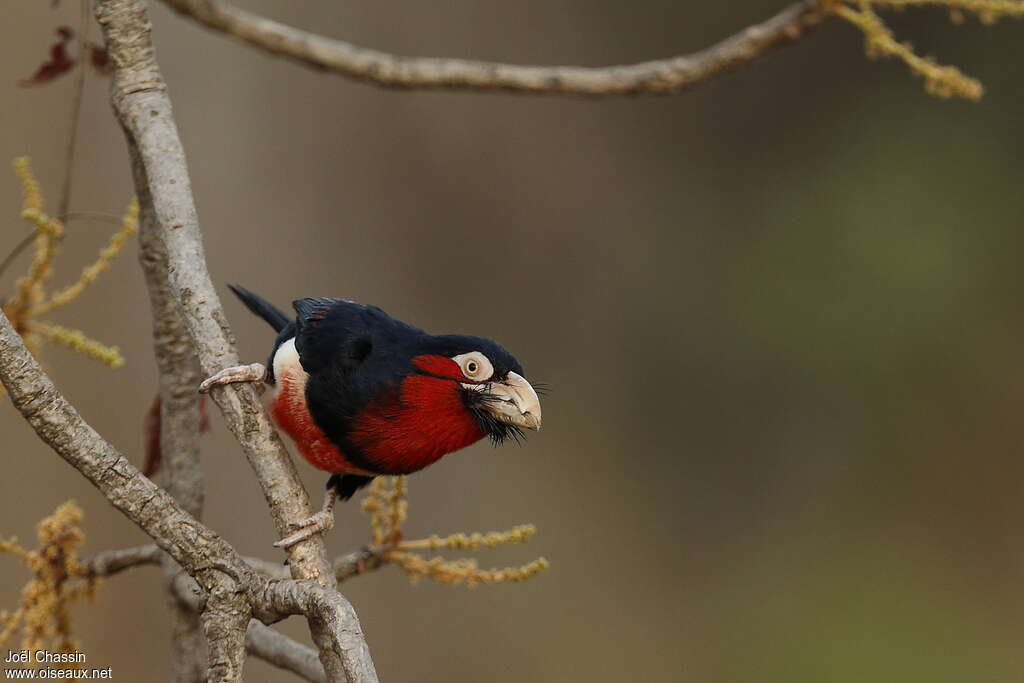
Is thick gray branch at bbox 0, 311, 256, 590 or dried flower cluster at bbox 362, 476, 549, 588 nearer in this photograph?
thick gray branch at bbox 0, 311, 256, 590

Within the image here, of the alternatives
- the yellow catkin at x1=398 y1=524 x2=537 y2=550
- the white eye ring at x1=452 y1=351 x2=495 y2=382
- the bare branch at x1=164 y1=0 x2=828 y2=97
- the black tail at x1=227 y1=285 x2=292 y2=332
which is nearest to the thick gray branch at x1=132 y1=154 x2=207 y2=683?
the black tail at x1=227 y1=285 x2=292 y2=332

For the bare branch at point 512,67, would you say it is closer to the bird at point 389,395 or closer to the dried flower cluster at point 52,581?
the bird at point 389,395

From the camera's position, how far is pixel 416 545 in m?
1.64

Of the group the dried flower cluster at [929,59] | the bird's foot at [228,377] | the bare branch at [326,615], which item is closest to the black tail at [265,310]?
the bird's foot at [228,377]

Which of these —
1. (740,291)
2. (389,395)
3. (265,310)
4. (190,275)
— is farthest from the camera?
(740,291)

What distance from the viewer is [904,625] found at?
4.71 m

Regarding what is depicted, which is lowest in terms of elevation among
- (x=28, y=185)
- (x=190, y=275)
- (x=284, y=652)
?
(x=284, y=652)

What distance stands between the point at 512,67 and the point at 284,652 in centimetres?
119

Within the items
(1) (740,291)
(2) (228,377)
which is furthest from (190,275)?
(1) (740,291)

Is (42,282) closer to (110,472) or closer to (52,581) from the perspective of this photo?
(52,581)

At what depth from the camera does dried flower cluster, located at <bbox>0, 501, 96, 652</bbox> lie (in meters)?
1.52

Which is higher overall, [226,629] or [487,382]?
[487,382]

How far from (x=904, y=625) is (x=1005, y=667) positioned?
0.44 meters

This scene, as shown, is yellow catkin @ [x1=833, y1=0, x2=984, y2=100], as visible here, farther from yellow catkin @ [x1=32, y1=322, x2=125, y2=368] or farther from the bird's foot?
yellow catkin @ [x1=32, y1=322, x2=125, y2=368]
